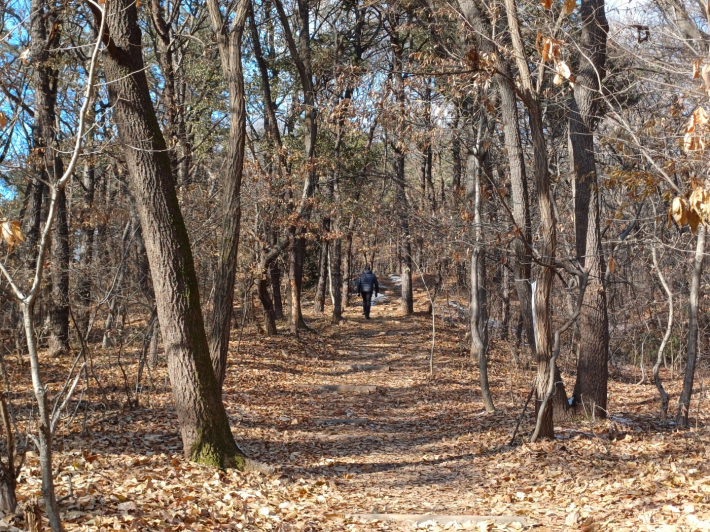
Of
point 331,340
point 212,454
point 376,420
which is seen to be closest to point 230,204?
point 212,454

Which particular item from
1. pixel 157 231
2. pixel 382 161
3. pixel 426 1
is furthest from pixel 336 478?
pixel 382 161

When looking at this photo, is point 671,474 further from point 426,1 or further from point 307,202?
point 307,202

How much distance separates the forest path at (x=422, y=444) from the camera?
6289 millimetres

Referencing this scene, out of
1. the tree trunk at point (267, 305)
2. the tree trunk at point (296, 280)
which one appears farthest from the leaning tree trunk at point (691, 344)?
the tree trunk at point (296, 280)

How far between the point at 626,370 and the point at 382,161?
1067 cm

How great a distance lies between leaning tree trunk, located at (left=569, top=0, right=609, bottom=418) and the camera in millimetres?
9625

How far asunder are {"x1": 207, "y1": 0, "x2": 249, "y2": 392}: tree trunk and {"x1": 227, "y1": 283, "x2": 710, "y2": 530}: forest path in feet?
5.24

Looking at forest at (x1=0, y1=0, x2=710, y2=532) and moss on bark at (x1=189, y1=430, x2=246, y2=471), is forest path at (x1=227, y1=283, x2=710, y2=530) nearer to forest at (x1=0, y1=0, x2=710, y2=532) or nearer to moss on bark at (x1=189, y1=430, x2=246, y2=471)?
forest at (x1=0, y1=0, x2=710, y2=532)

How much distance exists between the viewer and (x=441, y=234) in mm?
15180

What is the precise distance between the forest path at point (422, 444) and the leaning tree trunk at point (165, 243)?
122 centimetres

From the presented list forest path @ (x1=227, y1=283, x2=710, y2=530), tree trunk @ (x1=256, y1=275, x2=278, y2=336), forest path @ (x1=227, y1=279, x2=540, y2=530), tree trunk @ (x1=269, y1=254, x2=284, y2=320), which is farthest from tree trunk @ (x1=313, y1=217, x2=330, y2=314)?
forest path @ (x1=227, y1=283, x2=710, y2=530)

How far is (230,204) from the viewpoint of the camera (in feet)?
27.0

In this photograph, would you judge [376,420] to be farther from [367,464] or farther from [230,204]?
[230,204]

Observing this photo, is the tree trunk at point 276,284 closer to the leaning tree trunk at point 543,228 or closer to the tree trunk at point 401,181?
the tree trunk at point 401,181
